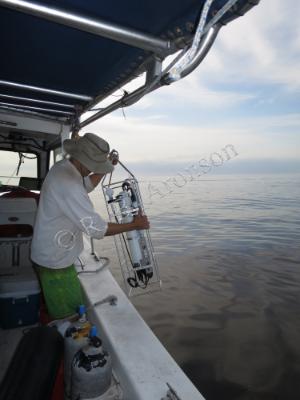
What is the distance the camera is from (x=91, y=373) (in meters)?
1.83

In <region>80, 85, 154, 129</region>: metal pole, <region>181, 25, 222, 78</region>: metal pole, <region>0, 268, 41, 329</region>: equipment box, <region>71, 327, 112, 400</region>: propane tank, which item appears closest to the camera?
<region>181, 25, 222, 78</region>: metal pole

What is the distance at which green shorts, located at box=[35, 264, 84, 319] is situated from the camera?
2.67 m

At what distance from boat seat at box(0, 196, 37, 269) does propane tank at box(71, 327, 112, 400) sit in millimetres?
2542

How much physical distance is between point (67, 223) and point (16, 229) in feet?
6.25

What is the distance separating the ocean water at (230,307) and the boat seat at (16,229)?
5.77 feet

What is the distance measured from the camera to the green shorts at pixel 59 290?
267 centimetres

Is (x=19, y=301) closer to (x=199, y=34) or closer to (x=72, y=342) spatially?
(x=72, y=342)

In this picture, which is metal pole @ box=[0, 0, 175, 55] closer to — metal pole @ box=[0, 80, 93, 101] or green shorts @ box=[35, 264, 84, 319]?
metal pole @ box=[0, 80, 93, 101]

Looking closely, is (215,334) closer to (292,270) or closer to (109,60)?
(292,270)

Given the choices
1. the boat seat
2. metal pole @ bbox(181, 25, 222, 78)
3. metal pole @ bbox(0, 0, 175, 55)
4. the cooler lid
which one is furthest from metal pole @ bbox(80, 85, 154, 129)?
the cooler lid

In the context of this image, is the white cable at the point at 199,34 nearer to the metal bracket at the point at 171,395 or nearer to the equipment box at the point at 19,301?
the metal bracket at the point at 171,395

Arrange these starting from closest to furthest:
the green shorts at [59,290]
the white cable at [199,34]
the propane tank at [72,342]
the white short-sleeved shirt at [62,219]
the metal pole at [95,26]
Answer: the white cable at [199,34] → the metal pole at [95,26] → the propane tank at [72,342] → the white short-sleeved shirt at [62,219] → the green shorts at [59,290]

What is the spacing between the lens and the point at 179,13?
1669 millimetres

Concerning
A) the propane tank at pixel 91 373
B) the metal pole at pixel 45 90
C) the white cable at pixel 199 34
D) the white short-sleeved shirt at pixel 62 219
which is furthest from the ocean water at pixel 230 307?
the propane tank at pixel 91 373
